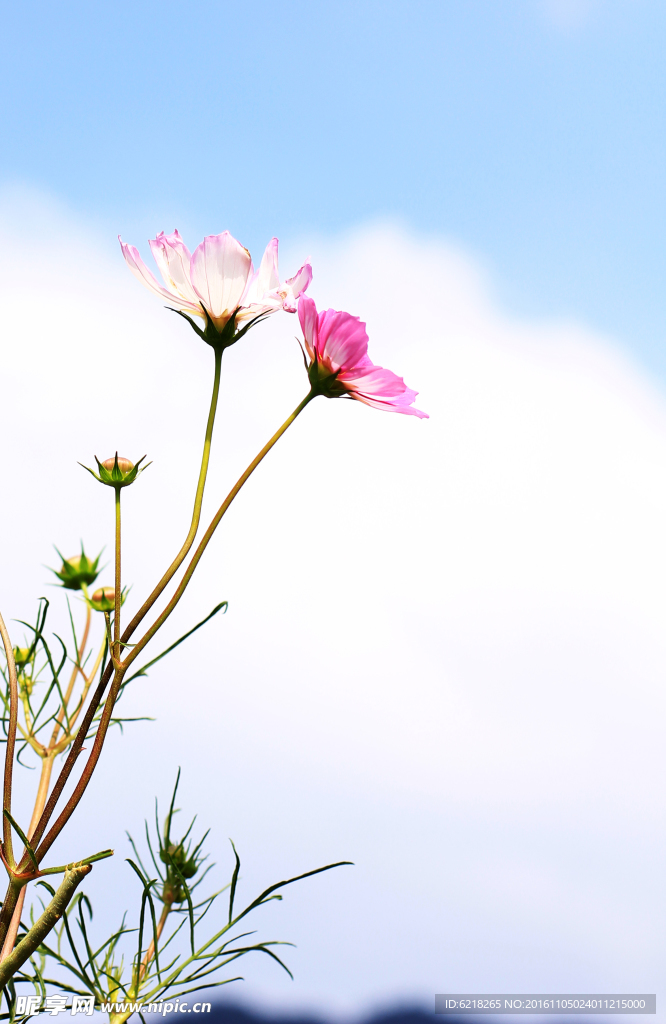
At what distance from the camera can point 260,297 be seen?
0.41 m

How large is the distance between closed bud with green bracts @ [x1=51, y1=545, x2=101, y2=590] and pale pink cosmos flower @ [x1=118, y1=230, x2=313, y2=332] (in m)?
0.28

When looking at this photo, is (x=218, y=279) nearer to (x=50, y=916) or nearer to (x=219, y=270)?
(x=219, y=270)

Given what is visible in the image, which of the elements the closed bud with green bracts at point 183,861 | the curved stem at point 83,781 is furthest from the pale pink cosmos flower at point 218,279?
the closed bud with green bracts at point 183,861

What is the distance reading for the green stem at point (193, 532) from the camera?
0.34 metres

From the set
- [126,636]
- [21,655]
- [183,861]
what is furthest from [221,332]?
[183,861]

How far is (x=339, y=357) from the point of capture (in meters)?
0.42

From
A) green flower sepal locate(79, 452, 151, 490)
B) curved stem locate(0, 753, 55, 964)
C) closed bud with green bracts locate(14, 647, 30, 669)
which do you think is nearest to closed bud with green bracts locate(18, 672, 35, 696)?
closed bud with green bracts locate(14, 647, 30, 669)

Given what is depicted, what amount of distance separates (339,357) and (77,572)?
12.5 inches

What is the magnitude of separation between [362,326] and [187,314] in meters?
0.09

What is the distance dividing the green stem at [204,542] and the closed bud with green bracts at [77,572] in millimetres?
307

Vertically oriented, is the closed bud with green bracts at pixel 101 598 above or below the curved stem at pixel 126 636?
above

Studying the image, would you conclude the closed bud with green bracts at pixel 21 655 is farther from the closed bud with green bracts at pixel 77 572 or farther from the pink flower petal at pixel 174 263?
the pink flower petal at pixel 174 263

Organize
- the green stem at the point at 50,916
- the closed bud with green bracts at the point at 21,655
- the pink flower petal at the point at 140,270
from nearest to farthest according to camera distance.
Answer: the green stem at the point at 50,916 < the pink flower petal at the point at 140,270 < the closed bud with green bracts at the point at 21,655

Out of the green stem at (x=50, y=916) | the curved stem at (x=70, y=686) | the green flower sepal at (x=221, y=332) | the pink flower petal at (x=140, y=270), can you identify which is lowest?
the green stem at (x=50, y=916)
